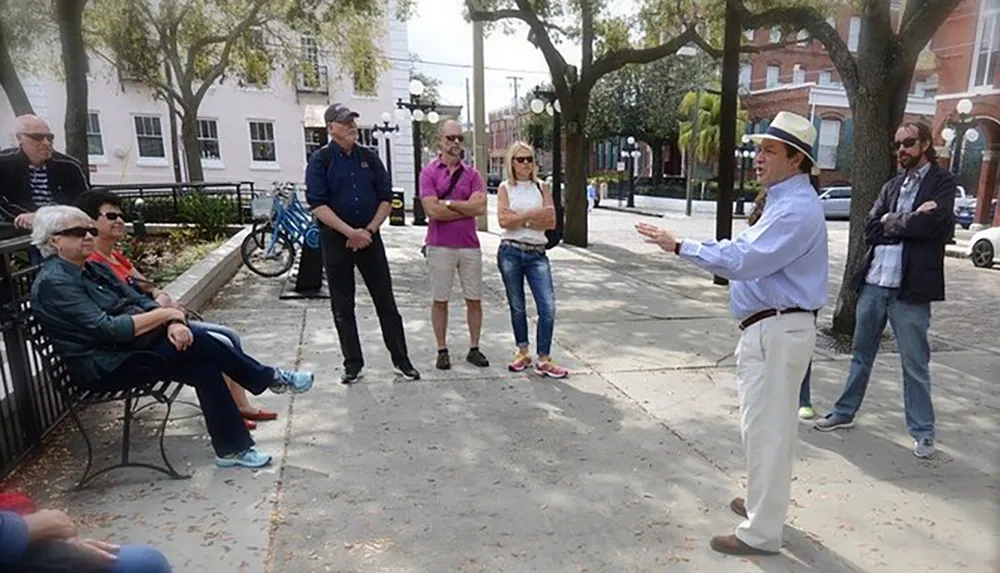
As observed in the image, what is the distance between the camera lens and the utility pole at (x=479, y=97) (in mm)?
15656

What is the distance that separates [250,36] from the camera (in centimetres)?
1777

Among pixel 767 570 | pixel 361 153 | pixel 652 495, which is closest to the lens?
pixel 767 570

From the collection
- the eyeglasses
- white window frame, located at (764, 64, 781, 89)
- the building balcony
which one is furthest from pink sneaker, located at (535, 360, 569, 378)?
white window frame, located at (764, 64, 781, 89)

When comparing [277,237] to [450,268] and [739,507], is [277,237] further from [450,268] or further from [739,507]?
[739,507]

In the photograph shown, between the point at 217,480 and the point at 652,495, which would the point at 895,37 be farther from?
the point at 217,480

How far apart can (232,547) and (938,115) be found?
2765 centimetres

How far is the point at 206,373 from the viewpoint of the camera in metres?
3.13

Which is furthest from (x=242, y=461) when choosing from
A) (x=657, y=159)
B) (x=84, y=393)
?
(x=657, y=159)

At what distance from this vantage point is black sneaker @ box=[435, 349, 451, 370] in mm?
4820

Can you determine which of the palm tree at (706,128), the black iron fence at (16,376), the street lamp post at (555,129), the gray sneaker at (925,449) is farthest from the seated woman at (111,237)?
the palm tree at (706,128)

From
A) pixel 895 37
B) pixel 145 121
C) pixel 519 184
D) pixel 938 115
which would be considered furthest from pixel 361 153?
pixel 938 115

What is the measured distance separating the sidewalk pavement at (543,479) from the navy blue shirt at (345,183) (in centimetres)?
122

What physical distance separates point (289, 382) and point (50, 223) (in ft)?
4.61

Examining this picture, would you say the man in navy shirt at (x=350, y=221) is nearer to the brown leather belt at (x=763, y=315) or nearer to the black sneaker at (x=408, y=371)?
the black sneaker at (x=408, y=371)
